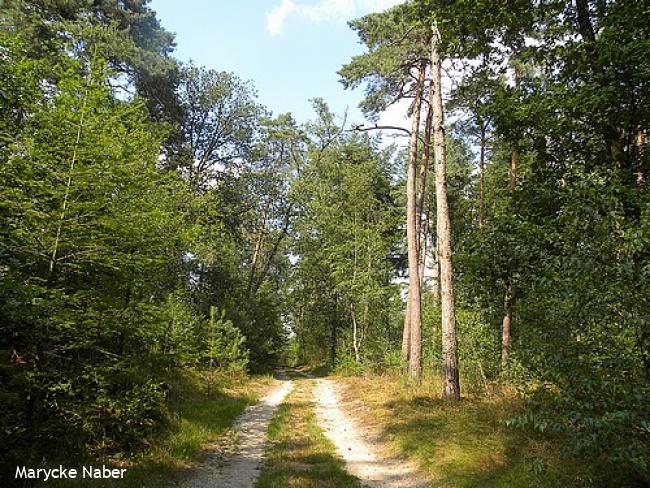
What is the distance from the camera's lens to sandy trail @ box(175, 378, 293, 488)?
21.8 feet

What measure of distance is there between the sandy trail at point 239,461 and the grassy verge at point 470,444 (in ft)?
9.24

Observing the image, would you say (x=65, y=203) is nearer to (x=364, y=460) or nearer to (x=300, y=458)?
(x=300, y=458)

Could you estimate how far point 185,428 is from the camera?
8.95m

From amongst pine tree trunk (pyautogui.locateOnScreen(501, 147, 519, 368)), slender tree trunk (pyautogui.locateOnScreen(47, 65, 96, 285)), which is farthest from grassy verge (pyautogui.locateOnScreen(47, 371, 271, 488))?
pine tree trunk (pyautogui.locateOnScreen(501, 147, 519, 368))

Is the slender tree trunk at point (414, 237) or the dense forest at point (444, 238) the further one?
the slender tree trunk at point (414, 237)

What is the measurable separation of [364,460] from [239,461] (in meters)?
2.39

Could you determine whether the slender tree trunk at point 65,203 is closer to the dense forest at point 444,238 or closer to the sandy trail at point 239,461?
the dense forest at point 444,238

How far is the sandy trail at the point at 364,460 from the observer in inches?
266

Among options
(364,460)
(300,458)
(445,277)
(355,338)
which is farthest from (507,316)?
(355,338)

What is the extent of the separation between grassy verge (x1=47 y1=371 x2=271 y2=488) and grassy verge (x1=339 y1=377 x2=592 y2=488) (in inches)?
155

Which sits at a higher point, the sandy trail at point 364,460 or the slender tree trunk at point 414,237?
the slender tree trunk at point 414,237

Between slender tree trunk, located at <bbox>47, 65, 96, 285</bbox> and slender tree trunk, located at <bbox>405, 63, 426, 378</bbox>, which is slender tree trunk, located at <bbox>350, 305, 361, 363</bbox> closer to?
slender tree trunk, located at <bbox>405, 63, 426, 378</bbox>

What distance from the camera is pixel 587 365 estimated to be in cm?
412

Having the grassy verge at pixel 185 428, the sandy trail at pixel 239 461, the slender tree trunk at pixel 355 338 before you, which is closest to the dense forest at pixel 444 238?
the grassy verge at pixel 185 428
